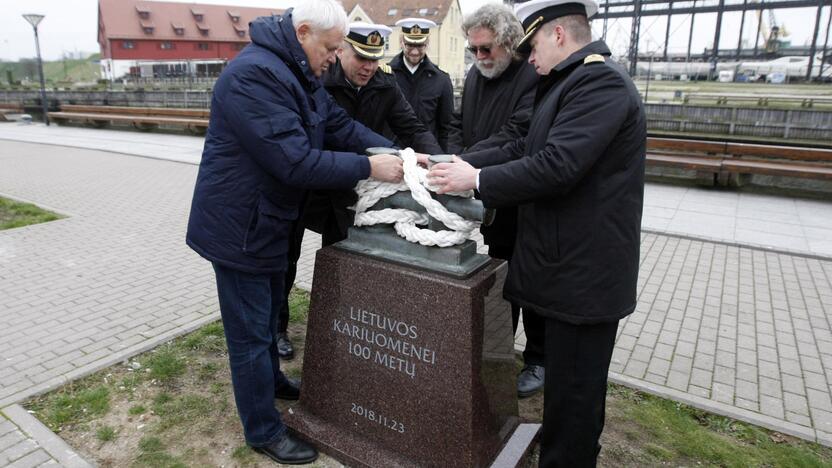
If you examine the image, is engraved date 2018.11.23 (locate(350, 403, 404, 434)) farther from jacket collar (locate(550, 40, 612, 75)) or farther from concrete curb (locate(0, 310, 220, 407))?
concrete curb (locate(0, 310, 220, 407))

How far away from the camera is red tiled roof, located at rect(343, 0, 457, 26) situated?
4531 centimetres

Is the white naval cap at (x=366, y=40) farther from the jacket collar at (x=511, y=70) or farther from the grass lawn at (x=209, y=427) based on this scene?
the grass lawn at (x=209, y=427)

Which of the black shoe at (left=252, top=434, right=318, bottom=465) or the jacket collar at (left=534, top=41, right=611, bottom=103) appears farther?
the black shoe at (left=252, top=434, right=318, bottom=465)

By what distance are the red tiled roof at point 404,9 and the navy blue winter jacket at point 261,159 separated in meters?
45.2

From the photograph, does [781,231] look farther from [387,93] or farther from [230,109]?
[230,109]

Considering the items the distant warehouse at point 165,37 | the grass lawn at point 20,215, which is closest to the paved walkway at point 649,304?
the grass lawn at point 20,215

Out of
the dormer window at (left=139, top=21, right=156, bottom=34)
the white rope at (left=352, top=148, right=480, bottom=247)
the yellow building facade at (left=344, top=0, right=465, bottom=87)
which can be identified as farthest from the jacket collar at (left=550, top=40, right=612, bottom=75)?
the dormer window at (left=139, top=21, right=156, bottom=34)

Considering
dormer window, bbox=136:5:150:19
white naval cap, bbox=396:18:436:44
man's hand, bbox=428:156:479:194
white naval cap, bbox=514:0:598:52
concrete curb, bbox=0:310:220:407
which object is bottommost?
concrete curb, bbox=0:310:220:407

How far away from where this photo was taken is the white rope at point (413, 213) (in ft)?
7.75

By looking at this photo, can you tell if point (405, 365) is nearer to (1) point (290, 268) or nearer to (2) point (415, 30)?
(1) point (290, 268)

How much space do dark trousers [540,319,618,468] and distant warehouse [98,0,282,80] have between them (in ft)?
171

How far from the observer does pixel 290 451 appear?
8.88ft

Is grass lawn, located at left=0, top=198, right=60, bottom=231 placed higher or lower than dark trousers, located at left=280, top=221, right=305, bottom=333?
lower

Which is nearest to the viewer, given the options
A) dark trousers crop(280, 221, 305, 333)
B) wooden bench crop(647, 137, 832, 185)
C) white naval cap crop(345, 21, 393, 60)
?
white naval cap crop(345, 21, 393, 60)
